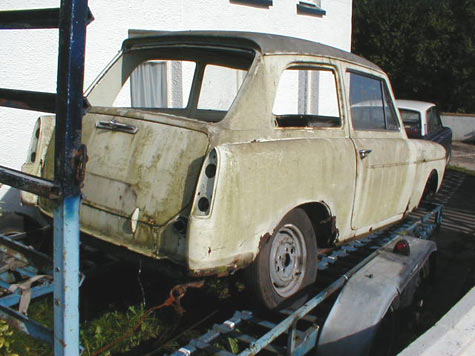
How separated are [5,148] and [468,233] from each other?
5682 millimetres

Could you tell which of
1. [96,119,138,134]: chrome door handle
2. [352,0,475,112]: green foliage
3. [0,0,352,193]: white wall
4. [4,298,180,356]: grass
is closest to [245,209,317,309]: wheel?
[4,298,180,356]: grass

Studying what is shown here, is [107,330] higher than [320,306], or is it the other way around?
[320,306]

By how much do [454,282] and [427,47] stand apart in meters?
15.8

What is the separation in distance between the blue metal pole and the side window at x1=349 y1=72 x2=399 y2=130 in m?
2.66

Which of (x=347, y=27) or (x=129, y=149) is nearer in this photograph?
(x=129, y=149)

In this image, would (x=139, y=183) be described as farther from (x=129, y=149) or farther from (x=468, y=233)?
(x=468, y=233)

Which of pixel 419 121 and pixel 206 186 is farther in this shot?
pixel 419 121

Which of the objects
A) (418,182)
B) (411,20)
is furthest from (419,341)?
(411,20)

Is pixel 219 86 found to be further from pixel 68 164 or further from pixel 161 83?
pixel 161 83

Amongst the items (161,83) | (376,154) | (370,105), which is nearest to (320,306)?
(376,154)

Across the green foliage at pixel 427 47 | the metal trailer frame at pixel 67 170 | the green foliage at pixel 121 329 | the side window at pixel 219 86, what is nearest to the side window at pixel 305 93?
the side window at pixel 219 86

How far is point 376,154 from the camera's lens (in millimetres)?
4172

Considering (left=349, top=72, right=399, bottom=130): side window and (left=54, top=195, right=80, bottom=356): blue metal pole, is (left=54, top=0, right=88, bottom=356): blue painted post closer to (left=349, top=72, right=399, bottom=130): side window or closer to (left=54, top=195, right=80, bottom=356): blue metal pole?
(left=54, top=195, right=80, bottom=356): blue metal pole

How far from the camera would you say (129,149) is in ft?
10.2
